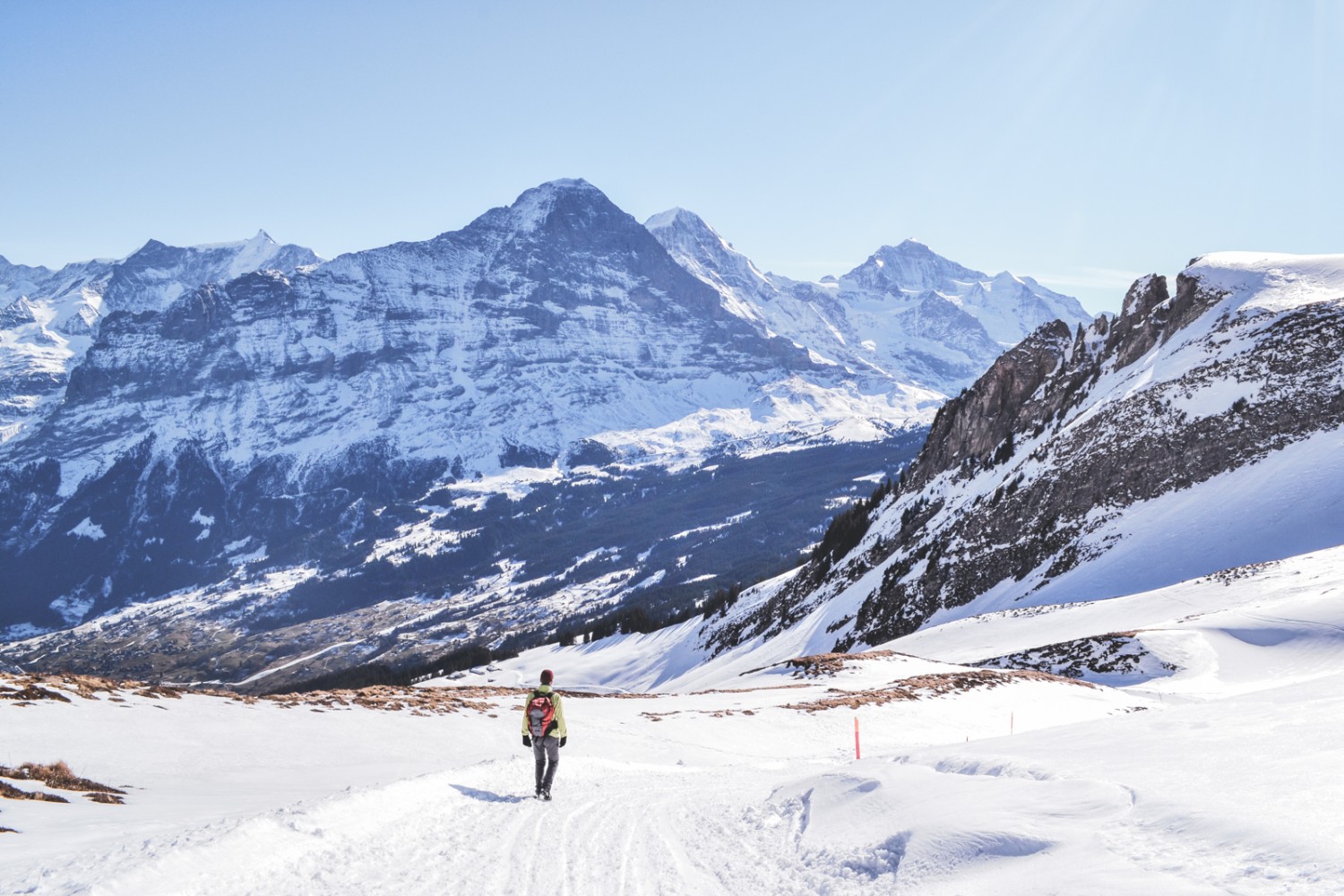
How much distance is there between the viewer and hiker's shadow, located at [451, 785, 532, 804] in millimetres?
12820

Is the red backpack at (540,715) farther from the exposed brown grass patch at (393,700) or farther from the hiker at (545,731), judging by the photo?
the exposed brown grass patch at (393,700)

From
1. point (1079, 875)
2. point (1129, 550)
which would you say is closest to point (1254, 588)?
point (1129, 550)

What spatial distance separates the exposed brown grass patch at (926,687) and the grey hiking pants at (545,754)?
13.8 meters

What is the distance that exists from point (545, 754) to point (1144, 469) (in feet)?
186

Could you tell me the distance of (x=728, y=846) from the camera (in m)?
10.5

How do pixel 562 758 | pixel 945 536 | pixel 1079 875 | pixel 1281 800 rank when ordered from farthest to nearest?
pixel 945 536 < pixel 562 758 < pixel 1281 800 < pixel 1079 875

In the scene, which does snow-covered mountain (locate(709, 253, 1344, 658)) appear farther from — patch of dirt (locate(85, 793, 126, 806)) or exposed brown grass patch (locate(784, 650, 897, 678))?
patch of dirt (locate(85, 793, 126, 806))

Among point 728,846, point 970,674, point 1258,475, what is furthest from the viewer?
point 1258,475

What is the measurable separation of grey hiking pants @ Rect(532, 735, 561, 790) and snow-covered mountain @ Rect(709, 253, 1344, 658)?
1805 inches

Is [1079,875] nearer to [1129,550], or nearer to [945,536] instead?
[1129,550]

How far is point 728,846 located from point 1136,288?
9508cm

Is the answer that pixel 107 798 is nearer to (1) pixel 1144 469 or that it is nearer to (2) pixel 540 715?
(2) pixel 540 715

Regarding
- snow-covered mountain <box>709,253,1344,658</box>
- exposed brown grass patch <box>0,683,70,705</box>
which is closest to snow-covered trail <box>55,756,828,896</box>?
exposed brown grass patch <box>0,683,70,705</box>

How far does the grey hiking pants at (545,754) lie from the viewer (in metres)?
13.8
